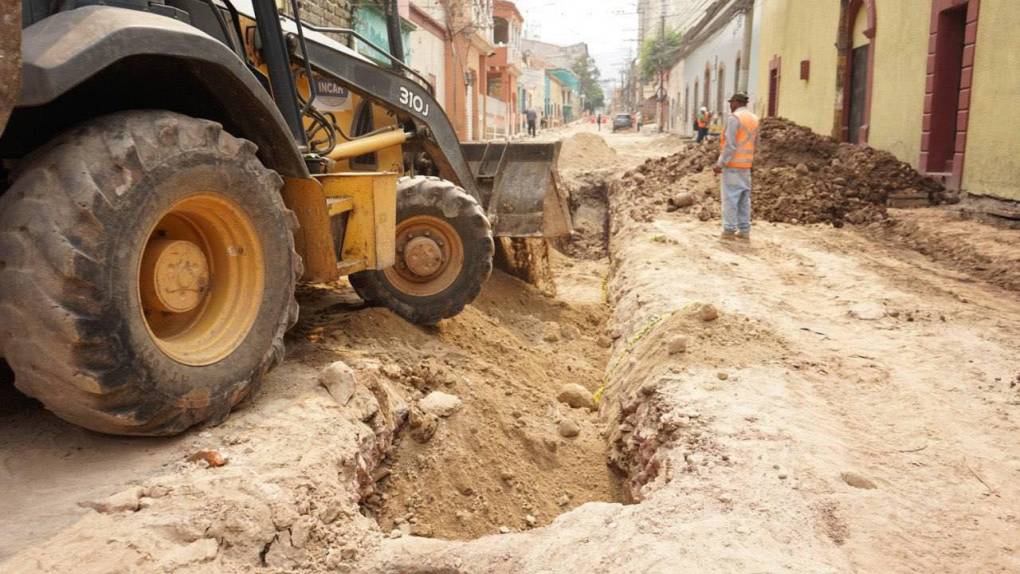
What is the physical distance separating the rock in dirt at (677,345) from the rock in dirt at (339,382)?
1.97m

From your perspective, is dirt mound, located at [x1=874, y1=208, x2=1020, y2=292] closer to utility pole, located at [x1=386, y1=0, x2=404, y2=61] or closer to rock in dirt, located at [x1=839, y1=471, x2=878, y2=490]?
rock in dirt, located at [x1=839, y1=471, x2=878, y2=490]

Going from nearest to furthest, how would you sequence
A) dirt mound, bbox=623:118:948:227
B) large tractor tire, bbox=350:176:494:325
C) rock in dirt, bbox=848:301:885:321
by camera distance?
1. large tractor tire, bbox=350:176:494:325
2. rock in dirt, bbox=848:301:885:321
3. dirt mound, bbox=623:118:948:227

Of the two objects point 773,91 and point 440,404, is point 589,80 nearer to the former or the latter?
point 773,91

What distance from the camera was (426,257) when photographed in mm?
5609

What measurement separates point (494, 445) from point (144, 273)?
2.06 meters

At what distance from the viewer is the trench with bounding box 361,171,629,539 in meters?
3.73

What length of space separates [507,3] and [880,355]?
151 feet

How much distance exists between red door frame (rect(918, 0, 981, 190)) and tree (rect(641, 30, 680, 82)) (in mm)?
33491

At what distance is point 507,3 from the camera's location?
47.2 meters

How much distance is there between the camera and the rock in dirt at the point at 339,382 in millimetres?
3629

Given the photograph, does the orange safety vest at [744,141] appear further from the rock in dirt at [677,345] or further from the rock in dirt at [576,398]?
the rock in dirt at [677,345]

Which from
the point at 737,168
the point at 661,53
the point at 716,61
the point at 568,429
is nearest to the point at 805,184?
the point at 737,168

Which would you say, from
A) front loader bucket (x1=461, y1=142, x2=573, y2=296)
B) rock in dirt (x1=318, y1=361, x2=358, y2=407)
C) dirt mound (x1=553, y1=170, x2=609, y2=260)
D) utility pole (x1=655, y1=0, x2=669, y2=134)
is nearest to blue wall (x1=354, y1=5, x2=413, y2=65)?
dirt mound (x1=553, y1=170, x2=609, y2=260)

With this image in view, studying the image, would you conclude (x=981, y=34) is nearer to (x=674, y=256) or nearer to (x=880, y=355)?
(x=674, y=256)
